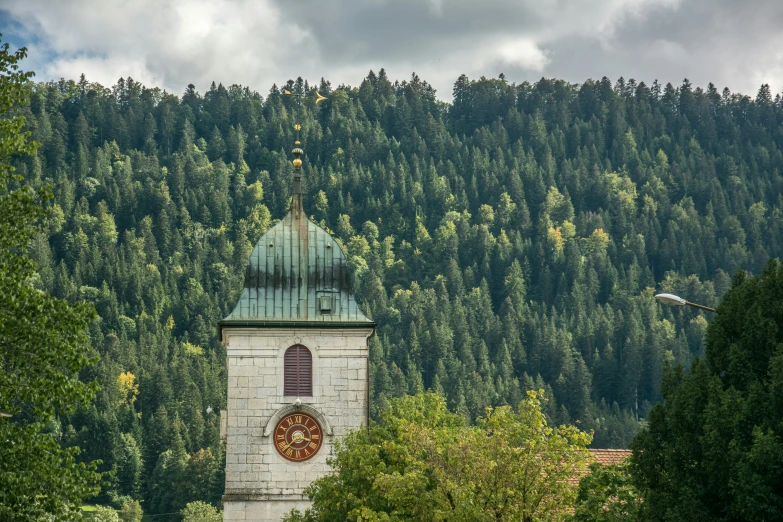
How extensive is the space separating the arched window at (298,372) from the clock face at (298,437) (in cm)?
73

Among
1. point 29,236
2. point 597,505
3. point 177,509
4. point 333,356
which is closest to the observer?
point 29,236

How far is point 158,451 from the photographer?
189375 mm

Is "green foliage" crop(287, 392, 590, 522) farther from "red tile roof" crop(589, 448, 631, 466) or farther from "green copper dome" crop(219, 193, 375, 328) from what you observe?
"green copper dome" crop(219, 193, 375, 328)

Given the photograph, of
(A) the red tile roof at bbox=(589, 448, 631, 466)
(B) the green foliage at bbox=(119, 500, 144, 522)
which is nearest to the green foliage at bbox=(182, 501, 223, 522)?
(B) the green foliage at bbox=(119, 500, 144, 522)

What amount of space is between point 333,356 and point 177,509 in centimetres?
11895

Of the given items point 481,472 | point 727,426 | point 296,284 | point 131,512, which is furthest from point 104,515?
point 727,426

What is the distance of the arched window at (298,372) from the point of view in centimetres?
5553

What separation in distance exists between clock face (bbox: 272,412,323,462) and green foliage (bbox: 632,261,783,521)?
21663 millimetres

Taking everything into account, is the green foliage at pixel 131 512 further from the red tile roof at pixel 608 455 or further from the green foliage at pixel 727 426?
the green foliage at pixel 727 426

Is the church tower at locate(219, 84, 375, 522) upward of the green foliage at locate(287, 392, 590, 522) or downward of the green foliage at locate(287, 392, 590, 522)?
upward

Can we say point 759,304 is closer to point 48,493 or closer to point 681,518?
point 681,518

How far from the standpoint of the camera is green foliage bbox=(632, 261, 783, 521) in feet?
99.0

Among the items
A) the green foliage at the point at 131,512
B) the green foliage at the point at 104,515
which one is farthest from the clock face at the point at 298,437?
the green foliage at the point at 131,512

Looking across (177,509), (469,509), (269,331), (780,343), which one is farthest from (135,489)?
(780,343)
